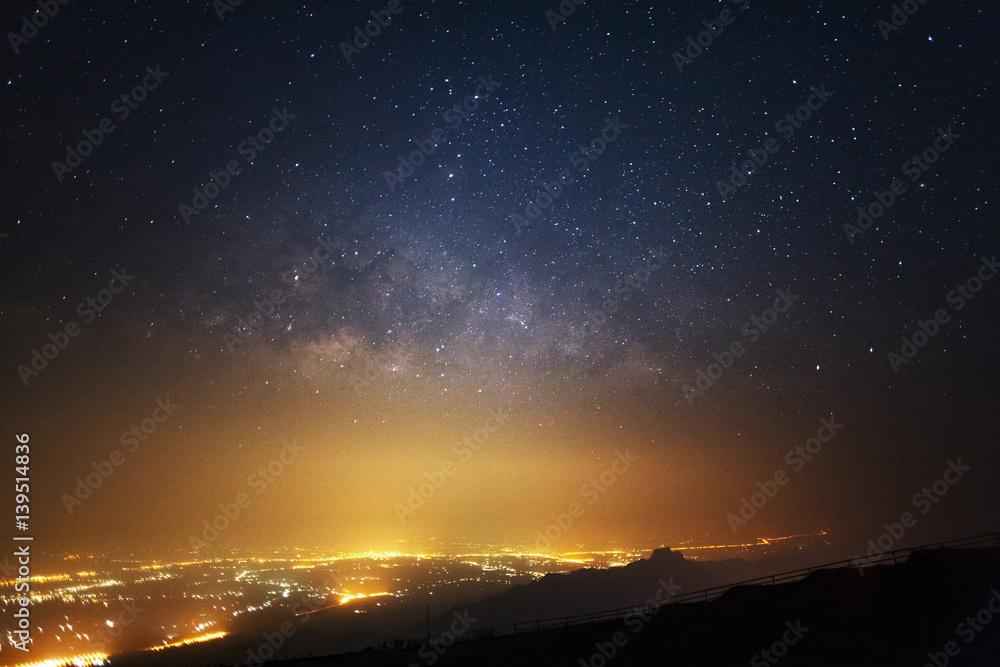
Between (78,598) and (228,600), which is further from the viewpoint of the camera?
(228,600)

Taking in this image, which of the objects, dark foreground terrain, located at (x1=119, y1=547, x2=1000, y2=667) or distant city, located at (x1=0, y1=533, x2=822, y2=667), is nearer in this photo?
dark foreground terrain, located at (x1=119, y1=547, x2=1000, y2=667)

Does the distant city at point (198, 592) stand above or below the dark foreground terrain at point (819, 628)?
below

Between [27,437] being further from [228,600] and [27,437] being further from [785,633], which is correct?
[228,600]

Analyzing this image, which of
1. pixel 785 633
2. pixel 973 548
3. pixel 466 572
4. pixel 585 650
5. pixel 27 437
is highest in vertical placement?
pixel 27 437

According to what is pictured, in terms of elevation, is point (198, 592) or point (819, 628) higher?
point (819, 628)

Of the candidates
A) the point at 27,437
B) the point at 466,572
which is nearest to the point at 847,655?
the point at 27,437

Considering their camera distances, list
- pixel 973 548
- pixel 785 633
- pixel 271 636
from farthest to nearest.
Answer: pixel 271 636
pixel 973 548
pixel 785 633

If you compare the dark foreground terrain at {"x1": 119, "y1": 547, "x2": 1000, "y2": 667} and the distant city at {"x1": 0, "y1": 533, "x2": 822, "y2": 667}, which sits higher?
the dark foreground terrain at {"x1": 119, "y1": 547, "x2": 1000, "y2": 667}

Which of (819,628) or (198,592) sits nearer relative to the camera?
(819,628)

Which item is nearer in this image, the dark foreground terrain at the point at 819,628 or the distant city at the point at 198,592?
the dark foreground terrain at the point at 819,628

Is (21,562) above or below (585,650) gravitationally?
above

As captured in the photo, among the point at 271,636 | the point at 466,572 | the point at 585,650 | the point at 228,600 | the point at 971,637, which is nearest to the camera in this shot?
the point at 971,637
